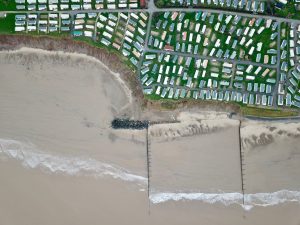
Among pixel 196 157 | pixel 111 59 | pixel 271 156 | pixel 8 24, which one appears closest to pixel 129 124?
pixel 111 59

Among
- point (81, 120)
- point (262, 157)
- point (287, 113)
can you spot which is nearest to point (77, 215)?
point (81, 120)

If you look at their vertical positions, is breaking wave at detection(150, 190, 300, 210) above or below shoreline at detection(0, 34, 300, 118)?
below

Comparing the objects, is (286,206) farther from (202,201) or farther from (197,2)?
(197,2)

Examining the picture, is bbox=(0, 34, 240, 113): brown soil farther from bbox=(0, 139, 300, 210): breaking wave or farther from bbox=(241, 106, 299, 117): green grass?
bbox=(0, 139, 300, 210): breaking wave

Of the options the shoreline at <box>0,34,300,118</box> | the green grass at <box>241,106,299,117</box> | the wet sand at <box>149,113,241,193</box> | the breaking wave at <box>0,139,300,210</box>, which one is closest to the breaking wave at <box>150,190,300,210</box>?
the breaking wave at <box>0,139,300,210</box>

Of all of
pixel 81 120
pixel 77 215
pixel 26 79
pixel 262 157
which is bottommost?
pixel 77 215

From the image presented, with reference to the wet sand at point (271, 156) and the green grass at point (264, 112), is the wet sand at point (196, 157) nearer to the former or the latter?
the wet sand at point (271, 156)

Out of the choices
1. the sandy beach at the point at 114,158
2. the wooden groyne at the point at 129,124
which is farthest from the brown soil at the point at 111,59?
the wooden groyne at the point at 129,124
